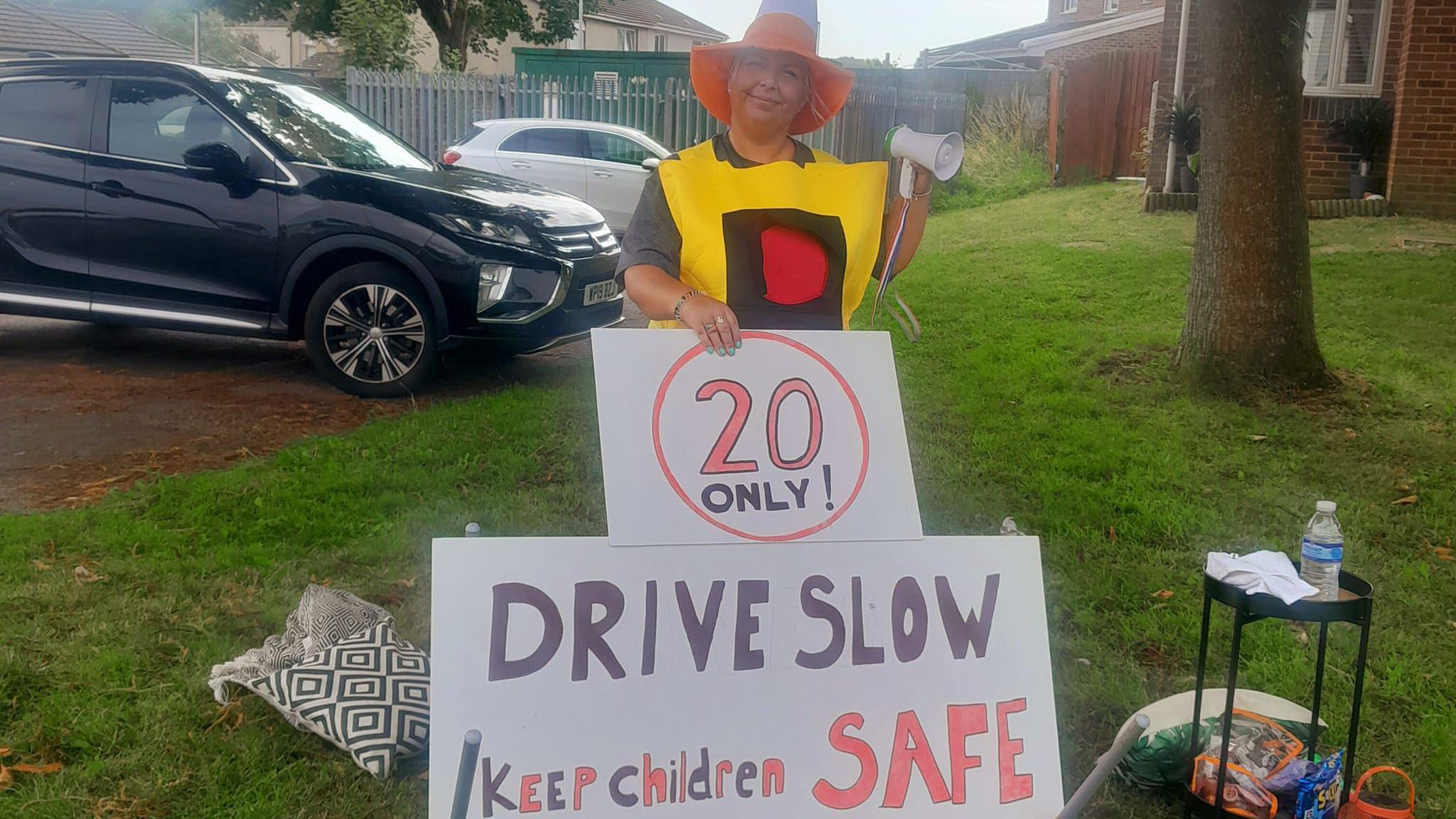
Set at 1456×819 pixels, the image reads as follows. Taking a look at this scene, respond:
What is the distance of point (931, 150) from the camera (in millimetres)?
2471

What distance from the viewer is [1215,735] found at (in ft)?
9.48

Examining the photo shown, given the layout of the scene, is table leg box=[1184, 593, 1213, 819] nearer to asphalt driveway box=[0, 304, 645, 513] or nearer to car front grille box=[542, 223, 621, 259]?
asphalt driveway box=[0, 304, 645, 513]

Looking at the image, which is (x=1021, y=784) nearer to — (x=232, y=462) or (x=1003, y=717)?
(x=1003, y=717)

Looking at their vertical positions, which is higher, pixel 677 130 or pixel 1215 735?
pixel 677 130

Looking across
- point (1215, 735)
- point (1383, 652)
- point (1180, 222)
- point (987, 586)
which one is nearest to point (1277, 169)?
point (1383, 652)

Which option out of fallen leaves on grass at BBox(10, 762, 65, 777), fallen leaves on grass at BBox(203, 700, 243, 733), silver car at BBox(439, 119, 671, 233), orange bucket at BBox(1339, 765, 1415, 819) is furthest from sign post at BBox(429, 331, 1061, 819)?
silver car at BBox(439, 119, 671, 233)

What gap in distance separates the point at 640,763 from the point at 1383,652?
2.64 metres

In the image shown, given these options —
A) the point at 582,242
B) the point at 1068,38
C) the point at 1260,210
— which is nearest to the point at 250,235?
the point at 582,242

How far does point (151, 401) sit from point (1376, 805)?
19.5 feet

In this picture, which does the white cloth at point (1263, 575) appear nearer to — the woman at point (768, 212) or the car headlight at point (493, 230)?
the woman at point (768, 212)

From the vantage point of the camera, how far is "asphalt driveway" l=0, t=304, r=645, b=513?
17.2 ft

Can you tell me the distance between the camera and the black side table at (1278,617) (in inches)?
98.3

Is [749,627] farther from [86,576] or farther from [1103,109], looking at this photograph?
[1103,109]

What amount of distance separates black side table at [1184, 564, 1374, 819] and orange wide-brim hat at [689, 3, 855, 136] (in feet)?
4.68
